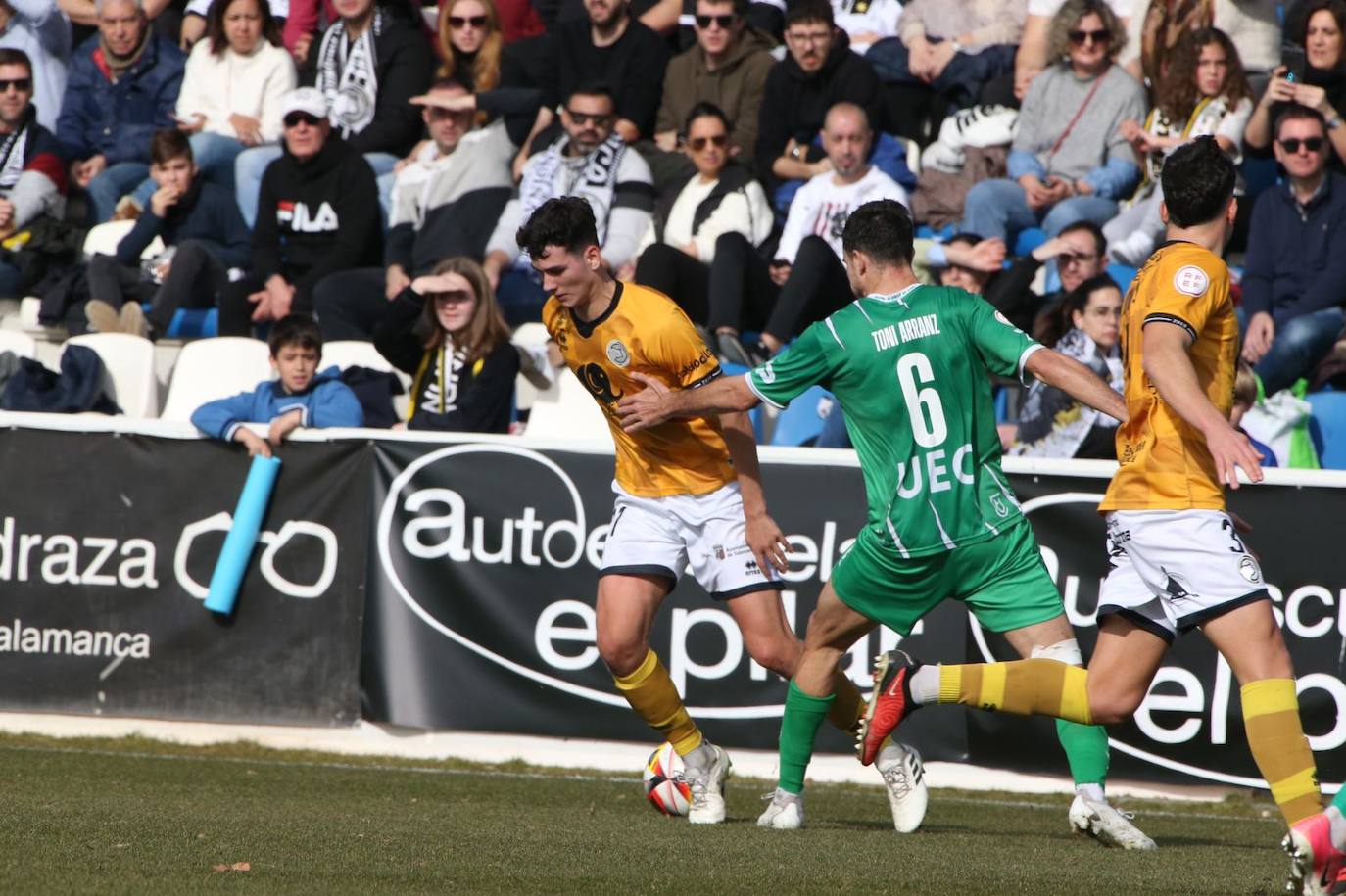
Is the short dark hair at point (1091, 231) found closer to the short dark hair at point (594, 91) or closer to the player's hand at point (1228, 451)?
the short dark hair at point (594, 91)

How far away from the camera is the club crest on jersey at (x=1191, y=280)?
5492 millimetres

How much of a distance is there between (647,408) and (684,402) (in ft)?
0.46

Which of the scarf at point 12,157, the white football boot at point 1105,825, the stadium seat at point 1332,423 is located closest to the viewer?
the white football boot at point 1105,825

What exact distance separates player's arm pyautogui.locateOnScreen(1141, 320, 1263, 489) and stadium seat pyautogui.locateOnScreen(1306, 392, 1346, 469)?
204 inches

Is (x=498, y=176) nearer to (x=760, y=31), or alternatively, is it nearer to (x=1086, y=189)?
(x=760, y=31)

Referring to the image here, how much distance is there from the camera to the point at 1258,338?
10602 millimetres

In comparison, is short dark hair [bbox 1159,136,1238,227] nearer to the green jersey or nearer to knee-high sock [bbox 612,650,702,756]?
the green jersey

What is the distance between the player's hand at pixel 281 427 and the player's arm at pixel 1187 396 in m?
5.21

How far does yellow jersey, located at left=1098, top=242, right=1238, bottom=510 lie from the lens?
18.1ft

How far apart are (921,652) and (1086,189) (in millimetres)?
4452

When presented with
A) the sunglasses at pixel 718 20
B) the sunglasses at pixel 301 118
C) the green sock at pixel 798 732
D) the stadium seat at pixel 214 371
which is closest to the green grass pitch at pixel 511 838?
the green sock at pixel 798 732

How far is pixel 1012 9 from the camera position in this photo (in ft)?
45.1

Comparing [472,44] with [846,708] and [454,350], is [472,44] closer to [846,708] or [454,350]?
[454,350]

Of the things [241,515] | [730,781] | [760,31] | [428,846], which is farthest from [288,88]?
[428,846]
